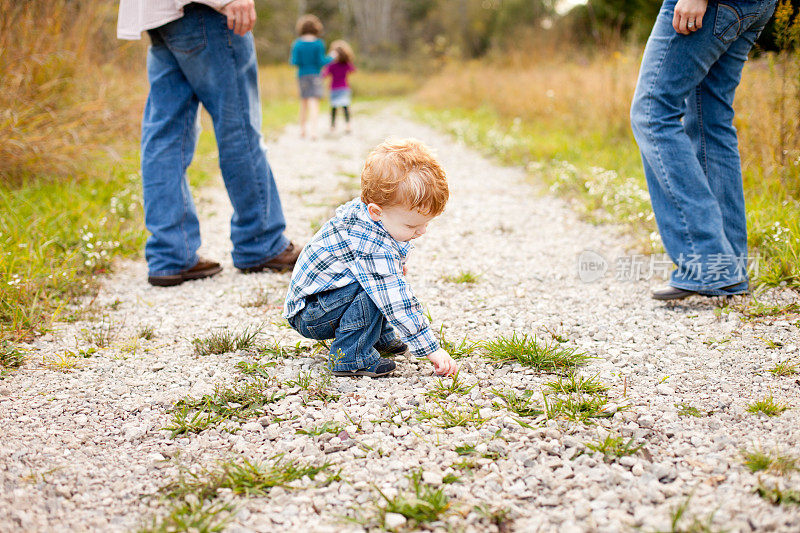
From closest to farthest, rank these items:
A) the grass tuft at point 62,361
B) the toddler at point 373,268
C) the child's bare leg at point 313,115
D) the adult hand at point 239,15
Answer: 1. the toddler at point 373,268
2. the grass tuft at point 62,361
3. the adult hand at point 239,15
4. the child's bare leg at point 313,115

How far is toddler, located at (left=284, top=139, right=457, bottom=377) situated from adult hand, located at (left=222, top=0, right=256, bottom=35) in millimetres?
1300

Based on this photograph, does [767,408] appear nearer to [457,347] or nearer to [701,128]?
[457,347]

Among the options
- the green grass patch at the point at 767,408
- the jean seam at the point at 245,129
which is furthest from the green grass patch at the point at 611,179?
the jean seam at the point at 245,129

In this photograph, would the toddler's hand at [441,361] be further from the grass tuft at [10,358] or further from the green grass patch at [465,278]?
the grass tuft at [10,358]

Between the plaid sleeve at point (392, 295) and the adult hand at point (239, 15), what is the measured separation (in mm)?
1518

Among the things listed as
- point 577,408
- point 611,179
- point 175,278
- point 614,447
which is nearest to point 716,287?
point 577,408

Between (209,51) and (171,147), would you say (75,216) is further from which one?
(209,51)

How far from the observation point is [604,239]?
12.6ft

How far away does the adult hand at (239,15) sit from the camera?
2.81 metres

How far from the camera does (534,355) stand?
2.22m

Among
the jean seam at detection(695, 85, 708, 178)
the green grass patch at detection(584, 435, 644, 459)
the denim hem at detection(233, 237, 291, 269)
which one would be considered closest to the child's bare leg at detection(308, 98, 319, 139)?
the denim hem at detection(233, 237, 291, 269)

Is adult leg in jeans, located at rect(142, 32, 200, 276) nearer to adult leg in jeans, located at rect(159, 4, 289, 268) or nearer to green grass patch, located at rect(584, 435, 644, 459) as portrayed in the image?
adult leg in jeans, located at rect(159, 4, 289, 268)

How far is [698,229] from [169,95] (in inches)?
101

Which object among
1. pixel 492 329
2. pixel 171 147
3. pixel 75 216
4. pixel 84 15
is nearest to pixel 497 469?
pixel 492 329
